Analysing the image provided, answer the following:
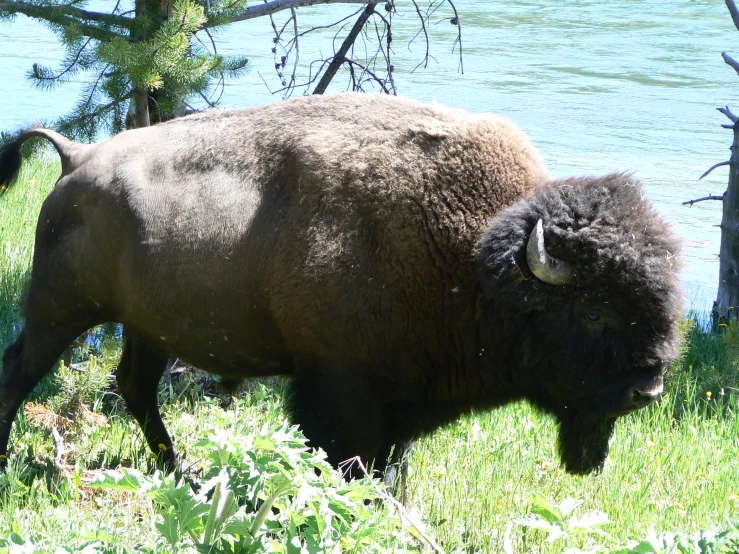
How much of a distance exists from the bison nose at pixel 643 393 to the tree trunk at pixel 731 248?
4.16 metres

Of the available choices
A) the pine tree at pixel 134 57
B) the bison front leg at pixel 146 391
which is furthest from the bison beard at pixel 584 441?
Result: the pine tree at pixel 134 57

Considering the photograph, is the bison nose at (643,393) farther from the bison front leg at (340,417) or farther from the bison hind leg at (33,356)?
the bison hind leg at (33,356)

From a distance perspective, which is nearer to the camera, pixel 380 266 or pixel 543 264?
pixel 543 264

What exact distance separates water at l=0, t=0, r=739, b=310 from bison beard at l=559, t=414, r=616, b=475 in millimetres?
5442

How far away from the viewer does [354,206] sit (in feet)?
13.1

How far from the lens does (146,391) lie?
4.99 meters

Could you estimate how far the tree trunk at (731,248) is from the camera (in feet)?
24.7

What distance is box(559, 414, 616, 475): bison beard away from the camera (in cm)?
398

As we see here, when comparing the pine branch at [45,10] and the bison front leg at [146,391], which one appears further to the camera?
the pine branch at [45,10]

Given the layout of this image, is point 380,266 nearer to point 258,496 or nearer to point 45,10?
point 258,496

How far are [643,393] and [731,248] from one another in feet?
14.5

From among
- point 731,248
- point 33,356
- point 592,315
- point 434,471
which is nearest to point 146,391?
point 33,356

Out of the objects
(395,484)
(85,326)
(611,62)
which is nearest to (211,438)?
(395,484)

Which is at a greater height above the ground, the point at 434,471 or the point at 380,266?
the point at 380,266
